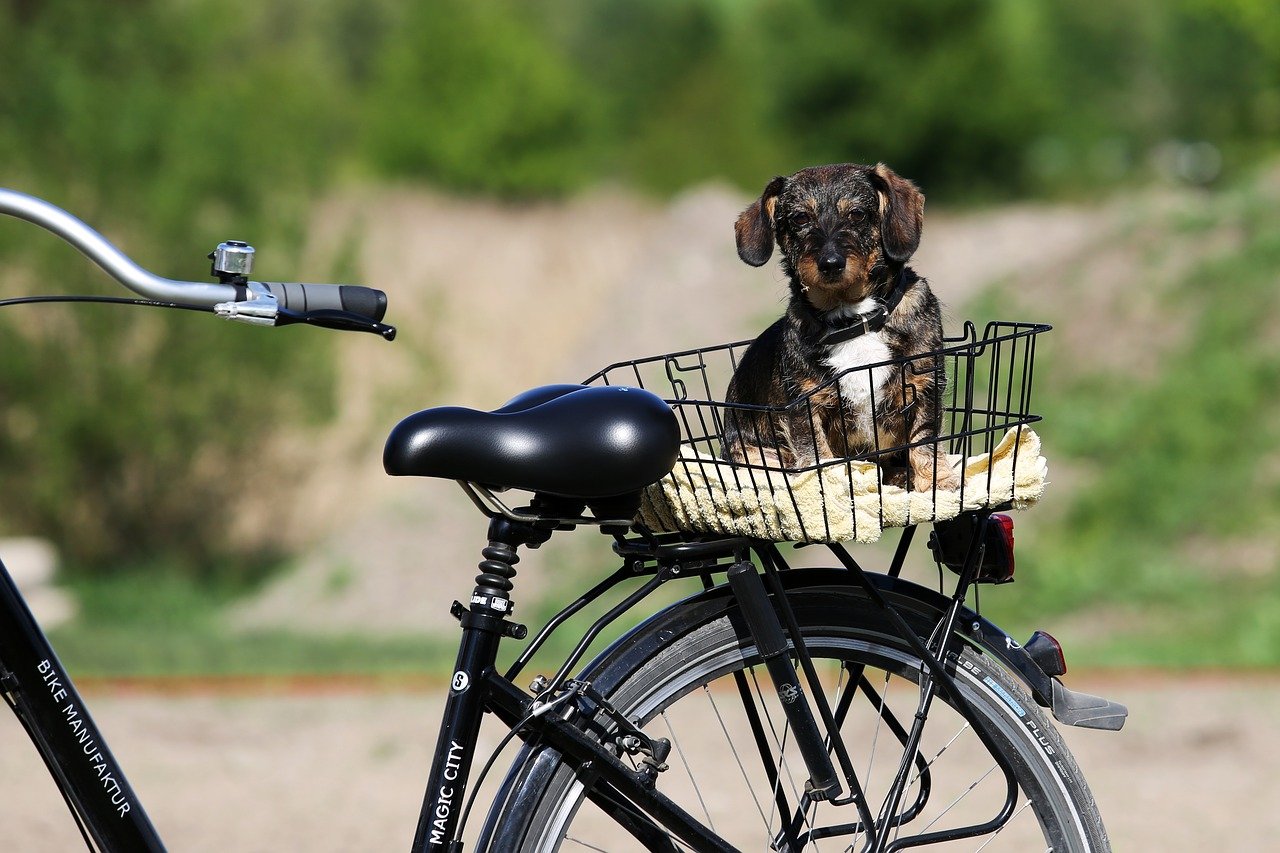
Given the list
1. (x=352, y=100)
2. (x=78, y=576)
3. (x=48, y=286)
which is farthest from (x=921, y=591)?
(x=352, y=100)

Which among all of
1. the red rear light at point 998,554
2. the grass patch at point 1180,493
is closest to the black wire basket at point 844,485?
the red rear light at point 998,554

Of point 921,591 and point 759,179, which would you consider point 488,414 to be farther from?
point 759,179

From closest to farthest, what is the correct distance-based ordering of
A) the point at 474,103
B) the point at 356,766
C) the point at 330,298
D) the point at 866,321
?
the point at 330,298, the point at 866,321, the point at 356,766, the point at 474,103

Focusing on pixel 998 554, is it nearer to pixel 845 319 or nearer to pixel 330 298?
pixel 845 319

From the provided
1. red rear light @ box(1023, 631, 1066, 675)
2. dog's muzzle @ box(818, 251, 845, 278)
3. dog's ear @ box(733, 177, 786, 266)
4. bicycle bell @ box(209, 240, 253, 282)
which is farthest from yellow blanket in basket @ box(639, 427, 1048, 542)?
bicycle bell @ box(209, 240, 253, 282)

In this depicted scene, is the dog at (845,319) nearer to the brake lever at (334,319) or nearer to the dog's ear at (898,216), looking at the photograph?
the dog's ear at (898,216)

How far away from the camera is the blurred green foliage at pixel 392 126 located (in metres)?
14.0

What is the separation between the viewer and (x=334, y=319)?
2.21 m

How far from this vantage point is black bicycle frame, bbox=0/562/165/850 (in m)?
2.32

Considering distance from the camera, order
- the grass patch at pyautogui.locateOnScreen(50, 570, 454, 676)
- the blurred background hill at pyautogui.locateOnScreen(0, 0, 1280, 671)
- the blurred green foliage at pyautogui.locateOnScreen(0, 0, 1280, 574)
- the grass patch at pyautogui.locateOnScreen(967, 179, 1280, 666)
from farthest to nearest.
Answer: the blurred green foliage at pyautogui.locateOnScreen(0, 0, 1280, 574), the blurred background hill at pyautogui.locateOnScreen(0, 0, 1280, 671), the grass patch at pyautogui.locateOnScreen(967, 179, 1280, 666), the grass patch at pyautogui.locateOnScreen(50, 570, 454, 676)

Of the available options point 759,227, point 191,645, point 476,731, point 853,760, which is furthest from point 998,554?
point 191,645

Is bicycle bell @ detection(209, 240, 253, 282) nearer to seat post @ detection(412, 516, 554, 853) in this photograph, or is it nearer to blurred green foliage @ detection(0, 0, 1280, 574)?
seat post @ detection(412, 516, 554, 853)

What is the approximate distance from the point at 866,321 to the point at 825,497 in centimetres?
53

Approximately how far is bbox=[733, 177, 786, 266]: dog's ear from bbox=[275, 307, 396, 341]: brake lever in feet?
3.05
